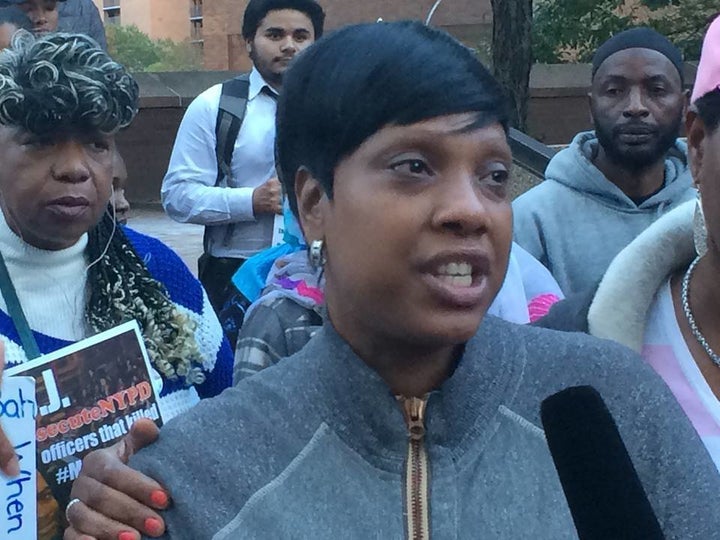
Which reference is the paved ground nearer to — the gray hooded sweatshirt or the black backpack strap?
the black backpack strap

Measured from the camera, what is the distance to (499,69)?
371 inches

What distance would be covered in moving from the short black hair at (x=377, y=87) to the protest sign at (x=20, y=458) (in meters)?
0.85

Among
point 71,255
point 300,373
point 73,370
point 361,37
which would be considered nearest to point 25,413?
point 73,370

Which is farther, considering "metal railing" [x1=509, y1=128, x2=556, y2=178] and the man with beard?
"metal railing" [x1=509, y1=128, x2=556, y2=178]

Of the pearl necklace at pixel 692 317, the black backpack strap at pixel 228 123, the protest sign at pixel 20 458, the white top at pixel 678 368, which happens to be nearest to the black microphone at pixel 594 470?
the white top at pixel 678 368

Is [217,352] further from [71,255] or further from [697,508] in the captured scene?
[697,508]

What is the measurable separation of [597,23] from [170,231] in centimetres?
659

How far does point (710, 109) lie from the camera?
6.82 feet

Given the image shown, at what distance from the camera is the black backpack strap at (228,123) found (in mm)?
4734

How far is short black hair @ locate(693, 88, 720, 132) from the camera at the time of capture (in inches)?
81.0

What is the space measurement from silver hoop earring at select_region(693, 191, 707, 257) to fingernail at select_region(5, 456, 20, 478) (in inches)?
53.3

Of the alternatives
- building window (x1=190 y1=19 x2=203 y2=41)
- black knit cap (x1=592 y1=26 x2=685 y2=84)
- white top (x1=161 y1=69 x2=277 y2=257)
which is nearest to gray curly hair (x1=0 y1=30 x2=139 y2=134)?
white top (x1=161 y1=69 x2=277 y2=257)

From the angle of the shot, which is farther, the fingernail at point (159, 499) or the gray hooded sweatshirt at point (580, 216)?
the gray hooded sweatshirt at point (580, 216)

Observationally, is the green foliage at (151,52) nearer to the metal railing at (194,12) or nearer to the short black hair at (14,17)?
the metal railing at (194,12)
